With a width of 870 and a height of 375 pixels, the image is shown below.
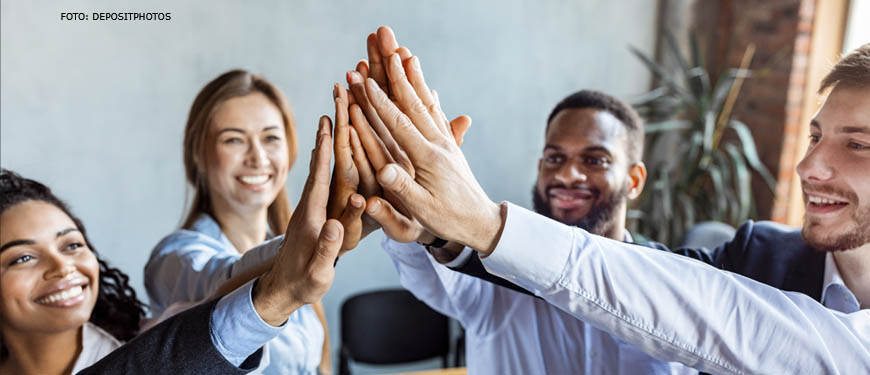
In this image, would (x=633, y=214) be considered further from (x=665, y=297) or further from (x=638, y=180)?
(x=665, y=297)

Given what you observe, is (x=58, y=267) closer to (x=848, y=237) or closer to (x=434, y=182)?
(x=434, y=182)

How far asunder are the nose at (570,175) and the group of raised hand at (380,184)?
0.63m

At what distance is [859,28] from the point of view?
3074mm

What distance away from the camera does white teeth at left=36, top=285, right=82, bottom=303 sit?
1.31 m

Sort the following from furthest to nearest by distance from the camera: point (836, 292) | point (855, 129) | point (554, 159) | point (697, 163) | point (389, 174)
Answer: point (697, 163) → point (554, 159) → point (836, 292) → point (855, 129) → point (389, 174)

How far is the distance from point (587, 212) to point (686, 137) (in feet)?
6.11

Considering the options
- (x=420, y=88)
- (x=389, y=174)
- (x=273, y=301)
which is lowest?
(x=273, y=301)

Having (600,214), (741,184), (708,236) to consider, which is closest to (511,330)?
(600,214)

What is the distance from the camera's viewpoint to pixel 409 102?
97 cm

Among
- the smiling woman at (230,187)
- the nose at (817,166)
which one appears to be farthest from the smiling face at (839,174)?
the smiling woman at (230,187)

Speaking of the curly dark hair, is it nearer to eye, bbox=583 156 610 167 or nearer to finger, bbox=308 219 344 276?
finger, bbox=308 219 344 276

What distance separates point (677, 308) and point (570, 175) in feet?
2.46

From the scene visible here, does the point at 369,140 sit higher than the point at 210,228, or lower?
higher

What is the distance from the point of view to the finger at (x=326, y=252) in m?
0.97
